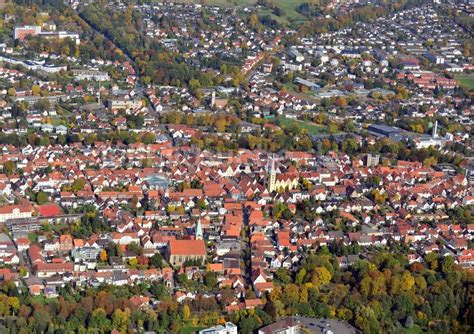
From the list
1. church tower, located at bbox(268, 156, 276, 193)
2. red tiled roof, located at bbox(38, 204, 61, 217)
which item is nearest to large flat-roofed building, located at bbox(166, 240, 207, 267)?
red tiled roof, located at bbox(38, 204, 61, 217)

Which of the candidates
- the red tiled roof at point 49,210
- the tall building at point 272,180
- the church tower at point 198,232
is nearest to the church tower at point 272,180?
the tall building at point 272,180

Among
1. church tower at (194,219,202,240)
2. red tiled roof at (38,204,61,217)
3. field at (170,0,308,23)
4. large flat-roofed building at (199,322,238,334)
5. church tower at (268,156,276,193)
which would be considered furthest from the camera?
field at (170,0,308,23)

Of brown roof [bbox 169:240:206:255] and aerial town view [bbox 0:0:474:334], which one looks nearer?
aerial town view [bbox 0:0:474:334]

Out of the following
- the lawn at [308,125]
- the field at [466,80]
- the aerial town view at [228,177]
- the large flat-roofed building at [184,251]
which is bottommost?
the field at [466,80]

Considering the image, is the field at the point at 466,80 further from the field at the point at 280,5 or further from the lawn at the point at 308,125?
the field at the point at 280,5

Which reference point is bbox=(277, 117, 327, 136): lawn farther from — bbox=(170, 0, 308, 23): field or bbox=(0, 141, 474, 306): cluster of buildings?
bbox=(170, 0, 308, 23): field
